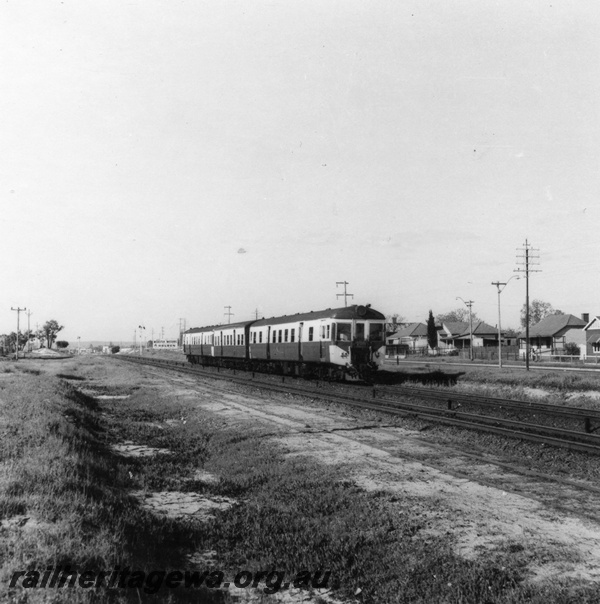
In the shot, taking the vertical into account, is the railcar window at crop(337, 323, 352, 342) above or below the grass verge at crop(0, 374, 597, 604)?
above

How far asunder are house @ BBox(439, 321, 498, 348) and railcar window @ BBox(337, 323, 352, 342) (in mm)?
63754

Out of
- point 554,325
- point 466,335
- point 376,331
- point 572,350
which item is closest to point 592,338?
point 572,350

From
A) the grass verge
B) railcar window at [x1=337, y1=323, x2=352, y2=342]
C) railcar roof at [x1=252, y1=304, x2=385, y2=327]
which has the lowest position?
the grass verge

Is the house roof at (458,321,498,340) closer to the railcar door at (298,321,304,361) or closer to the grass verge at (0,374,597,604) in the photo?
the railcar door at (298,321,304,361)

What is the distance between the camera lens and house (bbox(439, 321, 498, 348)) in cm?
8438

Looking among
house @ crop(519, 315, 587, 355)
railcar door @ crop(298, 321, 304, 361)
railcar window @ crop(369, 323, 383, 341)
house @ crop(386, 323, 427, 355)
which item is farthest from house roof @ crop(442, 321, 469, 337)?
railcar window @ crop(369, 323, 383, 341)

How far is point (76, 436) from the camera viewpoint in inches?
418

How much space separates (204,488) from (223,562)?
2717 millimetres

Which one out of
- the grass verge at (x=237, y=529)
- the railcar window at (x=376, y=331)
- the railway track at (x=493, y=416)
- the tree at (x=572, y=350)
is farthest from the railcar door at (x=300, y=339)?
the tree at (x=572, y=350)

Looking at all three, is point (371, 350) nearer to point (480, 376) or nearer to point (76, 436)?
point (480, 376)

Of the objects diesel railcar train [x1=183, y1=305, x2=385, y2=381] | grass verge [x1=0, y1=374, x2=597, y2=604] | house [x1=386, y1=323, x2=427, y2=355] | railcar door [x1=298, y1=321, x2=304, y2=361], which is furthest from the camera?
house [x1=386, y1=323, x2=427, y2=355]

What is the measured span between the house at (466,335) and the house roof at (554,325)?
7.62m

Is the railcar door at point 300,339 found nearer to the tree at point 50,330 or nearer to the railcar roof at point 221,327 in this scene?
the railcar roof at point 221,327

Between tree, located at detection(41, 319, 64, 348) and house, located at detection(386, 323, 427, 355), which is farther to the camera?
tree, located at detection(41, 319, 64, 348)
